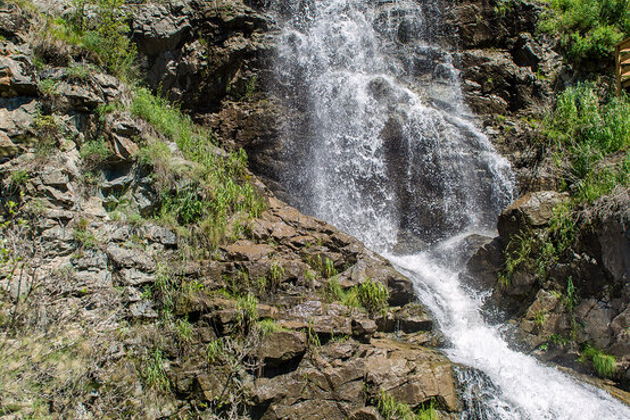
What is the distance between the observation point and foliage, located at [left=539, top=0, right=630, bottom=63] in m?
12.0

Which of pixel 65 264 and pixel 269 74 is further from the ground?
pixel 269 74

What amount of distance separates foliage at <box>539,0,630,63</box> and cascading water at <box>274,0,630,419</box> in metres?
3.10

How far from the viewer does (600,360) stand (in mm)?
6758

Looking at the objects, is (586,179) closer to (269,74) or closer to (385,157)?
(385,157)

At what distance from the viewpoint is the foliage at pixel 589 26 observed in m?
12.0

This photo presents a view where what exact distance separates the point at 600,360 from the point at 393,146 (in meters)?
6.03

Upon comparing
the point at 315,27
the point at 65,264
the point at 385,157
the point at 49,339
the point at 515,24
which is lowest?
the point at 49,339

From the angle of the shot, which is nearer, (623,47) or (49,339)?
(49,339)

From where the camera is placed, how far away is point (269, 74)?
38.7 feet

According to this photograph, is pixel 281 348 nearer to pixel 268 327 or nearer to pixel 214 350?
pixel 268 327

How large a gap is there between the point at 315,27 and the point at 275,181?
4.93m

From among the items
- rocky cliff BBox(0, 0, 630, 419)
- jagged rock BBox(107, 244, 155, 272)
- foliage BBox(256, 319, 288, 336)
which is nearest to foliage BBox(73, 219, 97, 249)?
rocky cliff BBox(0, 0, 630, 419)

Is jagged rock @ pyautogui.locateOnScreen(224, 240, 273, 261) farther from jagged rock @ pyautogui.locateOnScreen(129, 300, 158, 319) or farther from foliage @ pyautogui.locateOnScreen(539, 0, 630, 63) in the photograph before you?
foliage @ pyautogui.locateOnScreen(539, 0, 630, 63)

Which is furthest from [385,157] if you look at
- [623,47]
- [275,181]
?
[623,47]
